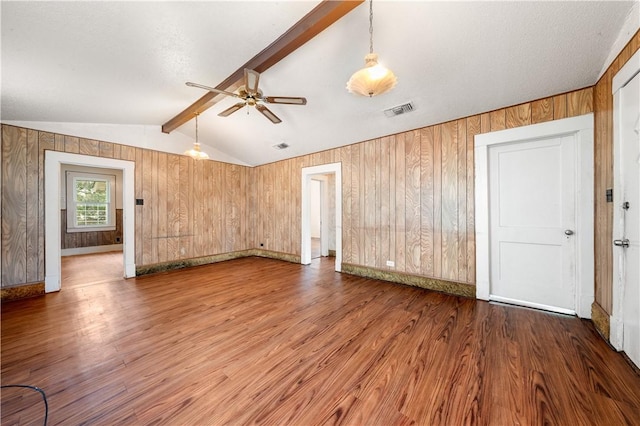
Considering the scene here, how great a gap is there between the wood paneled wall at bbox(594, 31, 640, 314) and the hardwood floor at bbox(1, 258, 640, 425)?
0.49 metres

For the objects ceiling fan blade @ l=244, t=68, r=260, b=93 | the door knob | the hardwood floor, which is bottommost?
the hardwood floor

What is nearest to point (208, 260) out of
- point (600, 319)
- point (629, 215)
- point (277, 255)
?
point (277, 255)

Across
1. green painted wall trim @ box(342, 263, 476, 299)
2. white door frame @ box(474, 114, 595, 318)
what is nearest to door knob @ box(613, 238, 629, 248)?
white door frame @ box(474, 114, 595, 318)

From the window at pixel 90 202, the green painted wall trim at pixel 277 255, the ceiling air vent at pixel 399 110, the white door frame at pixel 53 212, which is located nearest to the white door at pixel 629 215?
the ceiling air vent at pixel 399 110

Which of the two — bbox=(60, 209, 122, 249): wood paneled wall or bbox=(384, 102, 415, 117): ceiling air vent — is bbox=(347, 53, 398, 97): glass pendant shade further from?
bbox=(60, 209, 122, 249): wood paneled wall

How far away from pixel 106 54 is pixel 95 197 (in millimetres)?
6691

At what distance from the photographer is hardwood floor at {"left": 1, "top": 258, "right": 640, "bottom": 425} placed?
1.34m

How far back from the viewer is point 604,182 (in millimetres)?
2189

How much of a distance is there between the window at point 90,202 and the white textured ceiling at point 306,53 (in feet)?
13.4

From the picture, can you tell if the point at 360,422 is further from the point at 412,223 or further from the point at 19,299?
the point at 19,299

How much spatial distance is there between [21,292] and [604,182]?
7172 mm

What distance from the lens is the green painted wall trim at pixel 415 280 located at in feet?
10.4

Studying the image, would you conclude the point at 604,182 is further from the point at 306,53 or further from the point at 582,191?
the point at 306,53

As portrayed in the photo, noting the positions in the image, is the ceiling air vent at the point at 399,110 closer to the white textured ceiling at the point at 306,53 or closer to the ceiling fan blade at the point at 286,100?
the white textured ceiling at the point at 306,53
